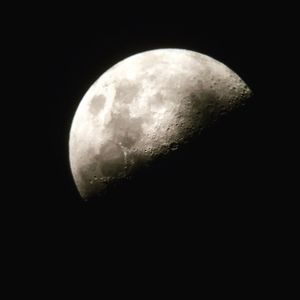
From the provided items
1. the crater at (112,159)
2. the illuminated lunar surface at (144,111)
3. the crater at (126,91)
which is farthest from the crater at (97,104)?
the crater at (112,159)

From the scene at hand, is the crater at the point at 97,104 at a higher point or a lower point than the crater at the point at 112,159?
higher

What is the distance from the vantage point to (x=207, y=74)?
2158 millimetres

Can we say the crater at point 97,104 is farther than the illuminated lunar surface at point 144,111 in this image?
Yes

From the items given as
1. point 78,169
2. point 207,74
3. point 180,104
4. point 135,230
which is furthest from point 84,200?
point 207,74

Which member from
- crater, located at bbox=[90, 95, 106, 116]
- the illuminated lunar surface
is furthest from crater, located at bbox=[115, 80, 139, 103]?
crater, located at bbox=[90, 95, 106, 116]

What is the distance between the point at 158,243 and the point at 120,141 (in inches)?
24.2

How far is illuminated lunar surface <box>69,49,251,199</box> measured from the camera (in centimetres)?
195

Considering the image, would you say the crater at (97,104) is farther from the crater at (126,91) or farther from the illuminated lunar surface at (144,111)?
the crater at (126,91)

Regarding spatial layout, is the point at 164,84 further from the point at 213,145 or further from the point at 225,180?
the point at 225,180

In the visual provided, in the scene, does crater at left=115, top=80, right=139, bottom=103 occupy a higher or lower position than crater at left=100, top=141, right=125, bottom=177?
higher

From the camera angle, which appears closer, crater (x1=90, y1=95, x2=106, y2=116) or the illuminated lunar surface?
the illuminated lunar surface

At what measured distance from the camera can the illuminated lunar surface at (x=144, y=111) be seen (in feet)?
6.39

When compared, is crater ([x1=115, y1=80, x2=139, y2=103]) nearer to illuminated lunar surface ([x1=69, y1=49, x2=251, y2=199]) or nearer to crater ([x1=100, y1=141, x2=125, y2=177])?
illuminated lunar surface ([x1=69, y1=49, x2=251, y2=199])

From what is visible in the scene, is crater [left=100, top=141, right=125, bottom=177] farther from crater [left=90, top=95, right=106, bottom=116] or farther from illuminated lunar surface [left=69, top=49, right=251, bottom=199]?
crater [left=90, top=95, right=106, bottom=116]
